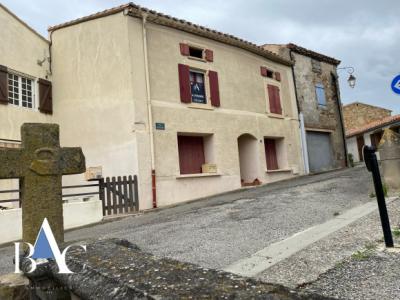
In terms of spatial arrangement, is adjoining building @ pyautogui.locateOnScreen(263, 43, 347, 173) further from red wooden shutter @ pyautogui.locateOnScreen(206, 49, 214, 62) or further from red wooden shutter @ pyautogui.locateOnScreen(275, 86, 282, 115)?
red wooden shutter @ pyautogui.locateOnScreen(206, 49, 214, 62)

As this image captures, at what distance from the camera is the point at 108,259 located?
6.57 ft

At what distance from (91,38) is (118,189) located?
224 inches

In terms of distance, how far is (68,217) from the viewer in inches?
381

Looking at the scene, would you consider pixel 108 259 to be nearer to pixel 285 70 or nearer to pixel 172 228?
pixel 172 228

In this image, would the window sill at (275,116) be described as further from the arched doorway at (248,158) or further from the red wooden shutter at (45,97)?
the red wooden shutter at (45,97)

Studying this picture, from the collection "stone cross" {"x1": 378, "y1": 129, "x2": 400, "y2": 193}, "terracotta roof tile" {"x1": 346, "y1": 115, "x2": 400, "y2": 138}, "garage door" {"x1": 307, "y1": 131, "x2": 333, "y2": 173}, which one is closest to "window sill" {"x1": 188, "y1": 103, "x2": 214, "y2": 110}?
"garage door" {"x1": 307, "y1": 131, "x2": 333, "y2": 173}

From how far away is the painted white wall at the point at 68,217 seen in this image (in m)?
8.78

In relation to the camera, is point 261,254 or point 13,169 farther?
point 261,254

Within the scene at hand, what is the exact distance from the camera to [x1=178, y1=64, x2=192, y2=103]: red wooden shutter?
13336mm

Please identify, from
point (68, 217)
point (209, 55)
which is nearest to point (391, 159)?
point (68, 217)

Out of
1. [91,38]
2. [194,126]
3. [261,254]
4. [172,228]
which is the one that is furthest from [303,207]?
[91,38]

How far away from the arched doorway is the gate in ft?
19.6

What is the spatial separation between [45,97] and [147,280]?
12675 millimetres

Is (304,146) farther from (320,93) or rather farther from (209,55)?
(209,55)
